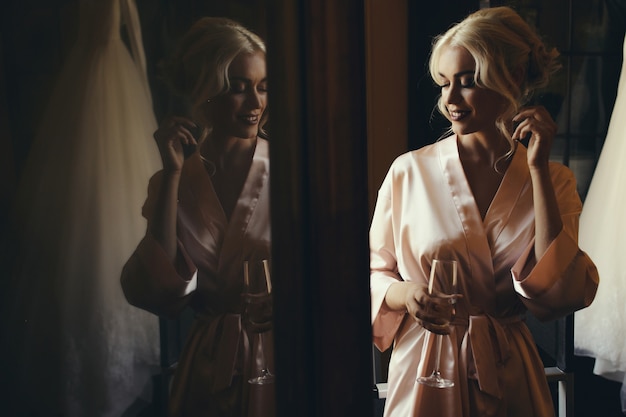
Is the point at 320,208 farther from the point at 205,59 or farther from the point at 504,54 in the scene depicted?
the point at 504,54

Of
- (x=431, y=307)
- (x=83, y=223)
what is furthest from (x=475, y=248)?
(x=83, y=223)

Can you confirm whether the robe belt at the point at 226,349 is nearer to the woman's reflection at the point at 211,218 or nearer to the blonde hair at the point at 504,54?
the woman's reflection at the point at 211,218

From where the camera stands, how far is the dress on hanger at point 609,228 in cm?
117

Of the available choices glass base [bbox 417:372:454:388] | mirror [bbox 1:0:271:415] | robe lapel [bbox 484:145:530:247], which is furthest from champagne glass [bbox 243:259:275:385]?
robe lapel [bbox 484:145:530:247]

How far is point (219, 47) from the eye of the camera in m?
1.01

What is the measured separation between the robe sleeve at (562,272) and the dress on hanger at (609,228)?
22 mm

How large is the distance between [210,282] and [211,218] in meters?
0.12

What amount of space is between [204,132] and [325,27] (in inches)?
10.8

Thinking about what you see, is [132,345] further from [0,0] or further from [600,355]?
[600,355]

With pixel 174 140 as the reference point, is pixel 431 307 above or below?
below

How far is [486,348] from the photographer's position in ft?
3.67

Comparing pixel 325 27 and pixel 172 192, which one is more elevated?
pixel 325 27

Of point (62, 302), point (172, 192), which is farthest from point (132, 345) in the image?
point (172, 192)

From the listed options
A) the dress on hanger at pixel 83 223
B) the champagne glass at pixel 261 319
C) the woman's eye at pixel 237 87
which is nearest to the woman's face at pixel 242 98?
the woman's eye at pixel 237 87
